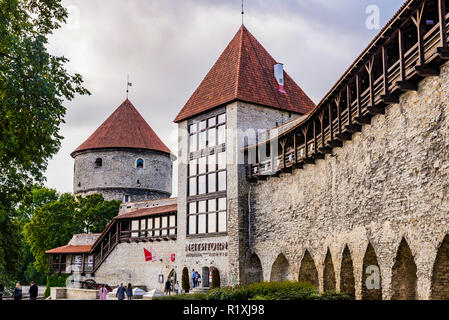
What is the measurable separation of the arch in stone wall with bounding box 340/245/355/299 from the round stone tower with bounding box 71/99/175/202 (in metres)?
34.3

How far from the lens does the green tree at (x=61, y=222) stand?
46.5m

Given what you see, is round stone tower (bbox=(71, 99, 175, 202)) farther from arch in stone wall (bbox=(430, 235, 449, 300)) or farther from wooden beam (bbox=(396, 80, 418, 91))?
arch in stone wall (bbox=(430, 235, 449, 300))

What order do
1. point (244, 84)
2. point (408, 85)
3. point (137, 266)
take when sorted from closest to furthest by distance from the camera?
1. point (408, 85)
2. point (244, 84)
3. point (137, 266)

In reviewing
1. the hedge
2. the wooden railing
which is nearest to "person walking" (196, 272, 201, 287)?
the wooden railing

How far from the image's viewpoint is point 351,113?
703 inches

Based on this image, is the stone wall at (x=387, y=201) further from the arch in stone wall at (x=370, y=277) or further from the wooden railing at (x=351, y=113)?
the wooden railing at (x=351, y=113)

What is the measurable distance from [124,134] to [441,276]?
42756mm

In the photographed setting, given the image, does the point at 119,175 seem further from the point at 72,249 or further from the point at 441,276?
the point at 441,276

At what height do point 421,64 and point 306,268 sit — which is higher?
point 421,64

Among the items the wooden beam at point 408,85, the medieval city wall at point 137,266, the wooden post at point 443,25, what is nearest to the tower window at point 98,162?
the medieval city wall at point 137,266

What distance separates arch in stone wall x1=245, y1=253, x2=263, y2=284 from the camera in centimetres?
2858

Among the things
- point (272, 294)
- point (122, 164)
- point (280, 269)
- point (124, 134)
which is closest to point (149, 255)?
point (280, 269)

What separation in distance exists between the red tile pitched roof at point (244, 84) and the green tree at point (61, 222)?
17641 millimetres

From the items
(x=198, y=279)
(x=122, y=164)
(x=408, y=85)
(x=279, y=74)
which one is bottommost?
(x=198, y=279)
